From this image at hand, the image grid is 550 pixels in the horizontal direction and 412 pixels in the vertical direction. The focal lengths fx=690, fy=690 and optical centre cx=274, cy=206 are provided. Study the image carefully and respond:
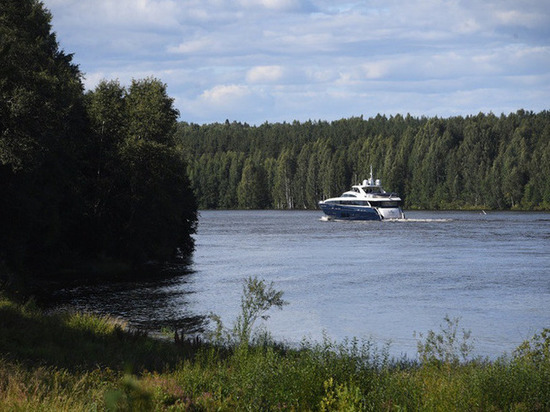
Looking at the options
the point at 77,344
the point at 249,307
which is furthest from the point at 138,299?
the point at 249,307

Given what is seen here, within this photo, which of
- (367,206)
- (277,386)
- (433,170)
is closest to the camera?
(277,386)

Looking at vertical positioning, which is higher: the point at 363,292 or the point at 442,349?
the point at 442,349

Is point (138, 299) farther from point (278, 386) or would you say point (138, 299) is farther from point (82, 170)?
point (278, 386)

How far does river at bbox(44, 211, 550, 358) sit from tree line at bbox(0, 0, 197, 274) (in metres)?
3.65

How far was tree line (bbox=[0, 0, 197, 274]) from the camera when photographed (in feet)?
97.2

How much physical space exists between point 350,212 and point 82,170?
Answer: 216 ft

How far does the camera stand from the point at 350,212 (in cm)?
10438

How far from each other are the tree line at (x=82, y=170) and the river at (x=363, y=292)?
12.0 feet

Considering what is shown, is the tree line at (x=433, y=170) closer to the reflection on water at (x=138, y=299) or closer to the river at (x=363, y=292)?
the river at (x=363, y=292)

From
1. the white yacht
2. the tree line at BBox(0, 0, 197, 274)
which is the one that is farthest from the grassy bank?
the white yacht

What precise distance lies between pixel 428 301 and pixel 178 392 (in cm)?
2162

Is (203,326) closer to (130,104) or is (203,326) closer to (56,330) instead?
(56,330)

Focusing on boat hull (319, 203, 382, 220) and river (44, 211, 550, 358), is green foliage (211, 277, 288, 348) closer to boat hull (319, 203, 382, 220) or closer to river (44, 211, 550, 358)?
river (44, 211, 550, 358)

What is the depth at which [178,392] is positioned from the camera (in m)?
10.3
